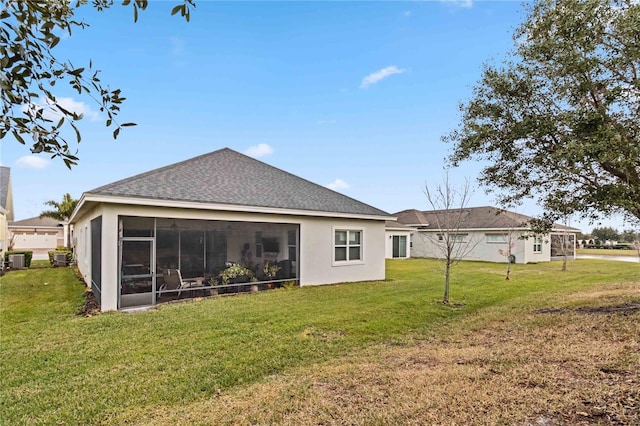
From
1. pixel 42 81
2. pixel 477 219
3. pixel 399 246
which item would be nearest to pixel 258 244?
pixel 42 81

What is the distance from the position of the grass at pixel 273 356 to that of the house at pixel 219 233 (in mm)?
1389

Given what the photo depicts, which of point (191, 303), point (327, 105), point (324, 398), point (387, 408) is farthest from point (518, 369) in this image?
point (327, 105)

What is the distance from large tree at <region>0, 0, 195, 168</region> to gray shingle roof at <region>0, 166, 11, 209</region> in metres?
25.1

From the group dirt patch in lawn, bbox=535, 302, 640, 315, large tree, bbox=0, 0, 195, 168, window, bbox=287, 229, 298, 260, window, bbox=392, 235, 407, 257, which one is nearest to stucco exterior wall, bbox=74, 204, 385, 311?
window, bbox=287, 229, 298, 260

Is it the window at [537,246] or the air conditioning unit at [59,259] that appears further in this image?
the window at [537,246]

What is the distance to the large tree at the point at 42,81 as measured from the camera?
199 centimetres

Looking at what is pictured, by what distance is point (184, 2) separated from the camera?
2285mm

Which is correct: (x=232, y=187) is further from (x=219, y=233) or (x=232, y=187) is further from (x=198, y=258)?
(x=198, y=258)

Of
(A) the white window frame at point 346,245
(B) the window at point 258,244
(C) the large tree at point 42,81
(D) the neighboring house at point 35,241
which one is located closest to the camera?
(C) the large tree at point 42,81

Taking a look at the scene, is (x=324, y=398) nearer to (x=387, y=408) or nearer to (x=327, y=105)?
(x=387, y=408)

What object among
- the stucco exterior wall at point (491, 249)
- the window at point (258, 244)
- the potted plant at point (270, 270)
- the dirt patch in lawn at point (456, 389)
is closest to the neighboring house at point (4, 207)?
the window at point (258, 244)

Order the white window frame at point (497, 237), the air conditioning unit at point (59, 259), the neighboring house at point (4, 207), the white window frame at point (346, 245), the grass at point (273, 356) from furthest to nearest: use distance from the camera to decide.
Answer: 1. the white window frame at point (497, 237)
2. the air conditioning unit at point (59, 259)
3. the neighboring house at point (4, 207)
4. the white window frame at point (346, 245)
5. the grass at point (273, 356)

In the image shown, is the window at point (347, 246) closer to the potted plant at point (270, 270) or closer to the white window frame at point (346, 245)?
the white window frame at point (346, 245)

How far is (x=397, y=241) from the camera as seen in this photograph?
3053 centimetres
